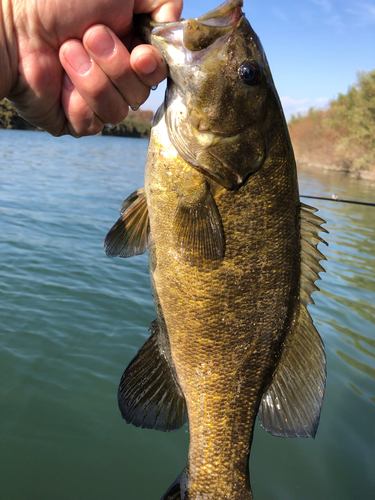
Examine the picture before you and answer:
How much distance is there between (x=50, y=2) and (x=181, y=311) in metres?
1.61

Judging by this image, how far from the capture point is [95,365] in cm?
499

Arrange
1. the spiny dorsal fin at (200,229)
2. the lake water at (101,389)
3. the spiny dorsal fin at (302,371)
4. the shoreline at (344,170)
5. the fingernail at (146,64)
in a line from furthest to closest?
1. the shoreline at (344,170)
2. the lake water at (101,389)
3. the spiny dorsal fin at (302,371)
4. the spiny dorsal fin at (200,229)
5. the fingernail at (146,64)

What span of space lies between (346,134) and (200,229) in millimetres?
69563

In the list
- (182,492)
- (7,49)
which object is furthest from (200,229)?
(182,492)

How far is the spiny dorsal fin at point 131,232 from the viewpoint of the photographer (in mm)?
2145

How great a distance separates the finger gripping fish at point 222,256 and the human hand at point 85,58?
5.5 inches

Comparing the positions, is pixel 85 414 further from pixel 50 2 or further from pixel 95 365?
pixel 50 2

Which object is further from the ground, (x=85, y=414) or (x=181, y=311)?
(x=181, y=311)

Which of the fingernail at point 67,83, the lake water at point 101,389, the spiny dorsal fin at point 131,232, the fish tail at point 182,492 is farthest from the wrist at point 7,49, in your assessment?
the lake water at point 101,389

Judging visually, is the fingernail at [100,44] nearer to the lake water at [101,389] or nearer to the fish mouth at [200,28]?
the fish mouth at [200,28]

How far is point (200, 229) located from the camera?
1.86m

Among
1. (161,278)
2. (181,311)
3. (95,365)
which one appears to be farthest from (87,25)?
(95,365)

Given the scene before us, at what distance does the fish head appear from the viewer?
5.98ft

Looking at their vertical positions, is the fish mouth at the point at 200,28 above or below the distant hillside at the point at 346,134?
below
